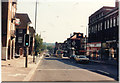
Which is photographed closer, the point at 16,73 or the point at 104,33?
the point at 16,73

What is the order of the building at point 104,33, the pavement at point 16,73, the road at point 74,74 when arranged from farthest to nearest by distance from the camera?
the building at point 104,33
the road at point 74,74
the pavement at point 16,73

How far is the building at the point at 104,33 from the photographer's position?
1750 inches

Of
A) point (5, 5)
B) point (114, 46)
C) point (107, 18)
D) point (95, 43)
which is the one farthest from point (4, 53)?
point (95, 43)

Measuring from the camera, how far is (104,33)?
2044 inches

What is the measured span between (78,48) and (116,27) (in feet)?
174

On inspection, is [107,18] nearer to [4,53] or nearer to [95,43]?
[95,43]

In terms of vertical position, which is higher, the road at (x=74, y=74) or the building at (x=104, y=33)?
the building at (x=104, y=33)

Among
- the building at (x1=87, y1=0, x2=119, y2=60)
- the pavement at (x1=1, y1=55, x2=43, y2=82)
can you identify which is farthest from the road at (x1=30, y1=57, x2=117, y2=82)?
the building at (x1=87, y1=0, x2=119, y2=60)

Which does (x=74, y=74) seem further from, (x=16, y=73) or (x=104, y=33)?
(x=104, y=33)

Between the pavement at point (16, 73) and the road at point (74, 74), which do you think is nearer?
the pavement at point (16, 73)

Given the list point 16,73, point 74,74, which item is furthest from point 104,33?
point 16,73

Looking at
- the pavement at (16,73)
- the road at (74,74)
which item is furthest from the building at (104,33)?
the pavement at (16,73)

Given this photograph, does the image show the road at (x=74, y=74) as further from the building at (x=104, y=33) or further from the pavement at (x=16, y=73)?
the building at (x=104, y=33)

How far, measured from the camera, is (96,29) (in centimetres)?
5997
